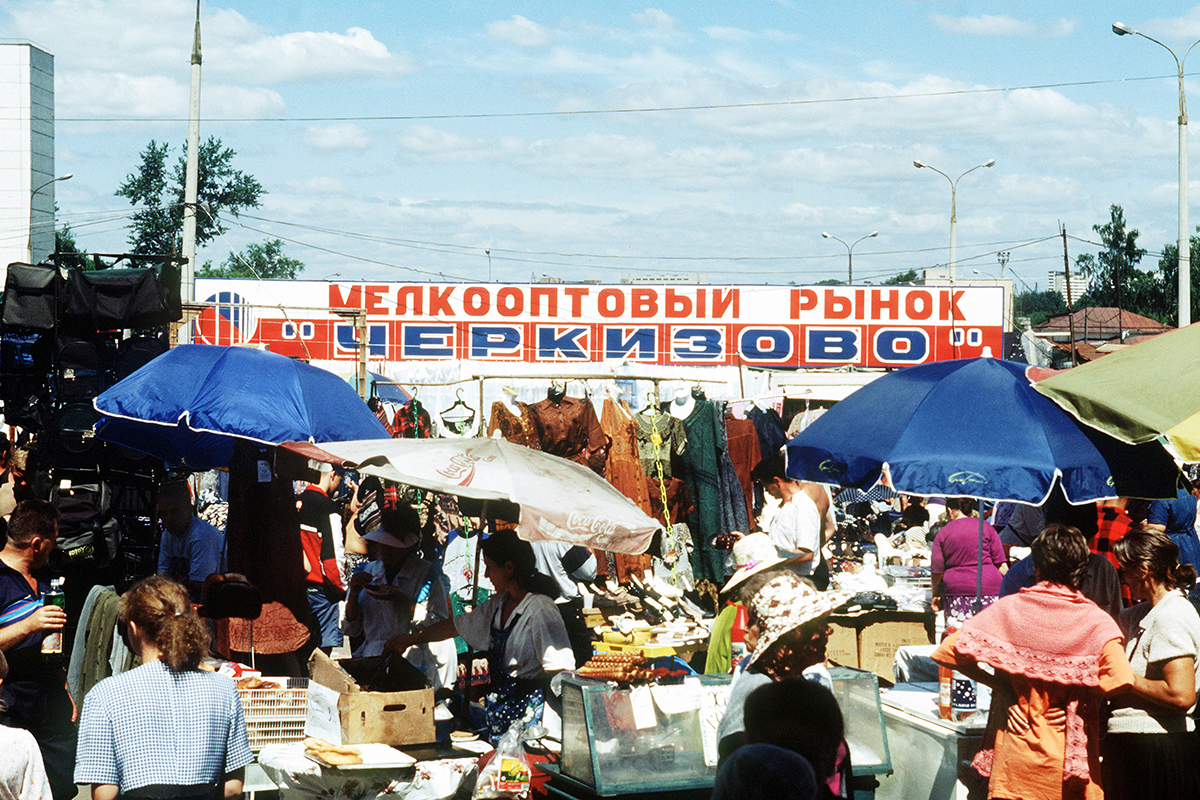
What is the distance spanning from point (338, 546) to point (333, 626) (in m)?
2.19

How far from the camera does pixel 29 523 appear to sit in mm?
5633

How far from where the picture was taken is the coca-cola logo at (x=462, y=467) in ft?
19.7

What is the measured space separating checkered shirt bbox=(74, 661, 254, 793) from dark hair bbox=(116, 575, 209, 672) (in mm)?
53

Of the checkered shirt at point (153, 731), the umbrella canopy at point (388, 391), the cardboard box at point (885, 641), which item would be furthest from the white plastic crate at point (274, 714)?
the umbrella canopy at point (388, 391)

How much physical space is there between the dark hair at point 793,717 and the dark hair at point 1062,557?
76.3 inches

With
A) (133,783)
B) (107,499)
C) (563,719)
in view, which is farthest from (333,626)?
(133,783)

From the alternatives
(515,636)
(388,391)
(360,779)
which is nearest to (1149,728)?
(515,636)

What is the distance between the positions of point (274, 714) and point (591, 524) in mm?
1924

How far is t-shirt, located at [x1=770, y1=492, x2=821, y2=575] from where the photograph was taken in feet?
28.1

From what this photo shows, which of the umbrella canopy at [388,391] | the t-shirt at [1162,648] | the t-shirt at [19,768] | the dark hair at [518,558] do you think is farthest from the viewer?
the umbrella canopy at [388,391]

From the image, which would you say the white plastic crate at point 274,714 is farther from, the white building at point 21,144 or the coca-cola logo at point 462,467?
the white building at point 21,144

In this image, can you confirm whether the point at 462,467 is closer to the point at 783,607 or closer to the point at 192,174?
the point at 783,607

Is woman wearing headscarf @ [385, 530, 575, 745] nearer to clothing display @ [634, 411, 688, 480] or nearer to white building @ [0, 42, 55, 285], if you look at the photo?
clothing display @ [634, 411, 688, 480]

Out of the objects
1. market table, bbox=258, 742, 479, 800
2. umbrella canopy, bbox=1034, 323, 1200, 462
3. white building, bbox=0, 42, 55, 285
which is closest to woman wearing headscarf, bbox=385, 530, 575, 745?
market table, bbox=258, 742, 479, 800
